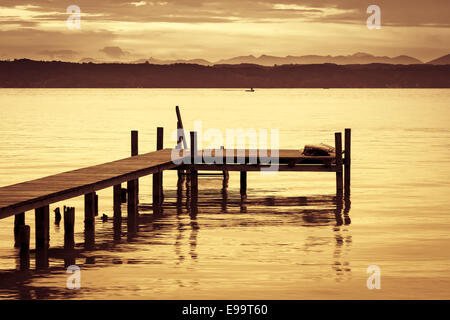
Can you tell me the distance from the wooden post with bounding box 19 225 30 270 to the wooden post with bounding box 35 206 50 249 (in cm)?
61

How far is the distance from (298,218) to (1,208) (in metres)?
9.20

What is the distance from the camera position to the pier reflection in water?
16500 millimetres

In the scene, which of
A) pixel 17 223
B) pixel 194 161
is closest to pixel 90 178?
pixel 17 223

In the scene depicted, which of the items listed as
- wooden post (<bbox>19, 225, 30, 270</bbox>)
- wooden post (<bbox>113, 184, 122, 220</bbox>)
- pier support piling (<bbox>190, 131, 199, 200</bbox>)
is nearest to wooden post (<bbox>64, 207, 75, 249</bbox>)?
wooden post (<bbox>19, 225, 30, 270</bbox>)

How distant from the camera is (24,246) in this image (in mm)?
16703

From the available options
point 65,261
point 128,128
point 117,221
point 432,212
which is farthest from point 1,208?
point 128,128

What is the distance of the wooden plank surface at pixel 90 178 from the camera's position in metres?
16.9

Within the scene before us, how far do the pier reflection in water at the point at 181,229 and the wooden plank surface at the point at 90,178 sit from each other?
41.2 inches

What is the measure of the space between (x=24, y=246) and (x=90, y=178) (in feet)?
12.2

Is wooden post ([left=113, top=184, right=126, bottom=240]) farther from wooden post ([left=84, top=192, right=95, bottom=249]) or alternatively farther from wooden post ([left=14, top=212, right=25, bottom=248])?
wooden post ([left=14, top=212, right=25, bottom=248])
